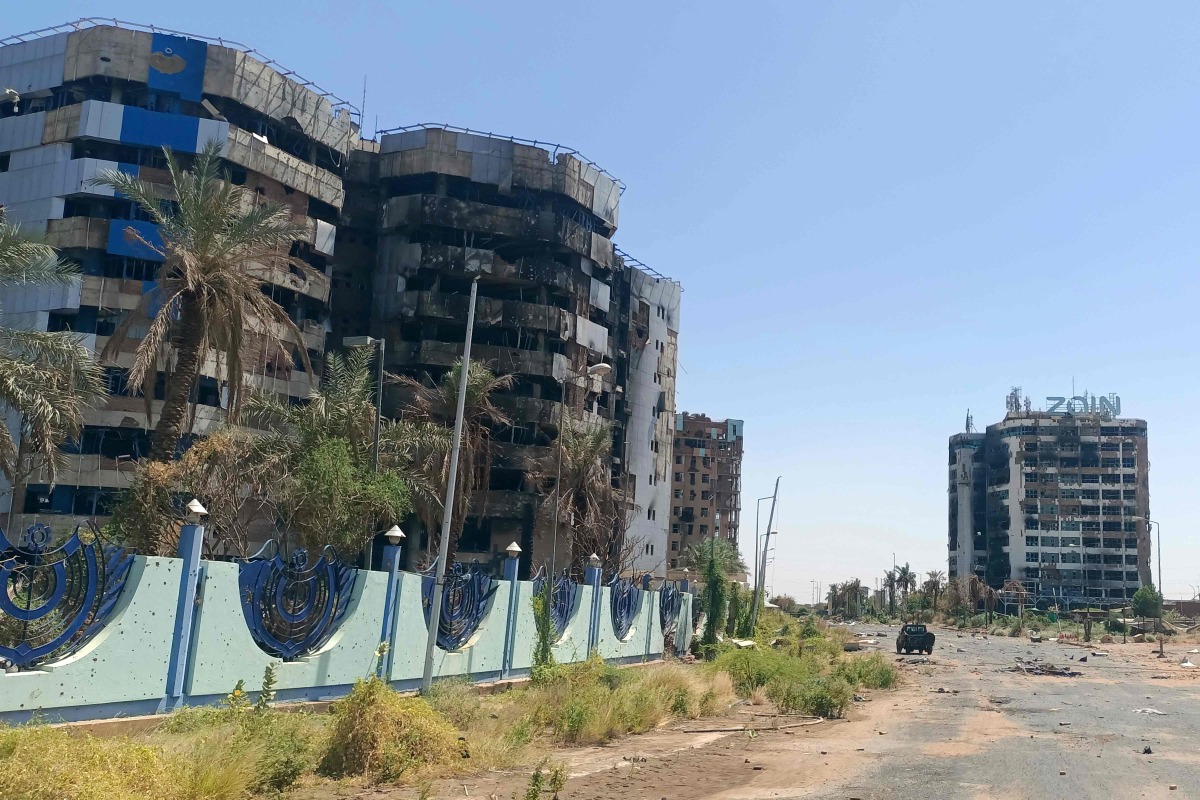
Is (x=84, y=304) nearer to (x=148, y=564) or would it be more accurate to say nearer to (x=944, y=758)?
(x=148, y=564)

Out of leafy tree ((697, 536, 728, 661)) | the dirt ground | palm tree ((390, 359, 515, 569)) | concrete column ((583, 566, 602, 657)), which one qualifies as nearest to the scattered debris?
leafy tree ((697, 536, 728, 661))

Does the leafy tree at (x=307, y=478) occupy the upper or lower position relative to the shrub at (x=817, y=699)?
upper

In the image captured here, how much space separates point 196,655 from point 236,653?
3.08ft

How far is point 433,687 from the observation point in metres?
19.9

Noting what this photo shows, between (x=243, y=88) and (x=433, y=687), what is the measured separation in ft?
162

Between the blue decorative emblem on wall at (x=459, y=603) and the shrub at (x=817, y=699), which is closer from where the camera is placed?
the blue decorative emblem on wall at (x=459, y=603)

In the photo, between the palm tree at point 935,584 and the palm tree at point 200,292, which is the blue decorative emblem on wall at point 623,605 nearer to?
the palm tree at point 200,292

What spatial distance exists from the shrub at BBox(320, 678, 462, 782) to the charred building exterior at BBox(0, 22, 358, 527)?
137 ft

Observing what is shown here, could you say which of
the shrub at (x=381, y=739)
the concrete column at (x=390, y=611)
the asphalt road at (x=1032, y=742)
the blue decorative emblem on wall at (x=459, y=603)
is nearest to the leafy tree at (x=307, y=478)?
the blue decorative emblem on wall at (x=459, y=603)

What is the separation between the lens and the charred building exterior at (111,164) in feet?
180

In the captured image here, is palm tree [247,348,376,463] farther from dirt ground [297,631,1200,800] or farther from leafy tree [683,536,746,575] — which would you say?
leafy tree [683,536,746,575]

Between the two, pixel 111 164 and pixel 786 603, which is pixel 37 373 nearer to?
pixel 111 164

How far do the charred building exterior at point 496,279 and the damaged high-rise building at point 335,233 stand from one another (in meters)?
0.14

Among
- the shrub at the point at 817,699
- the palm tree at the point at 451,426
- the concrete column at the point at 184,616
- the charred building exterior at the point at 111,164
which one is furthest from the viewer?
the charred building exterior at the point at 111,164
